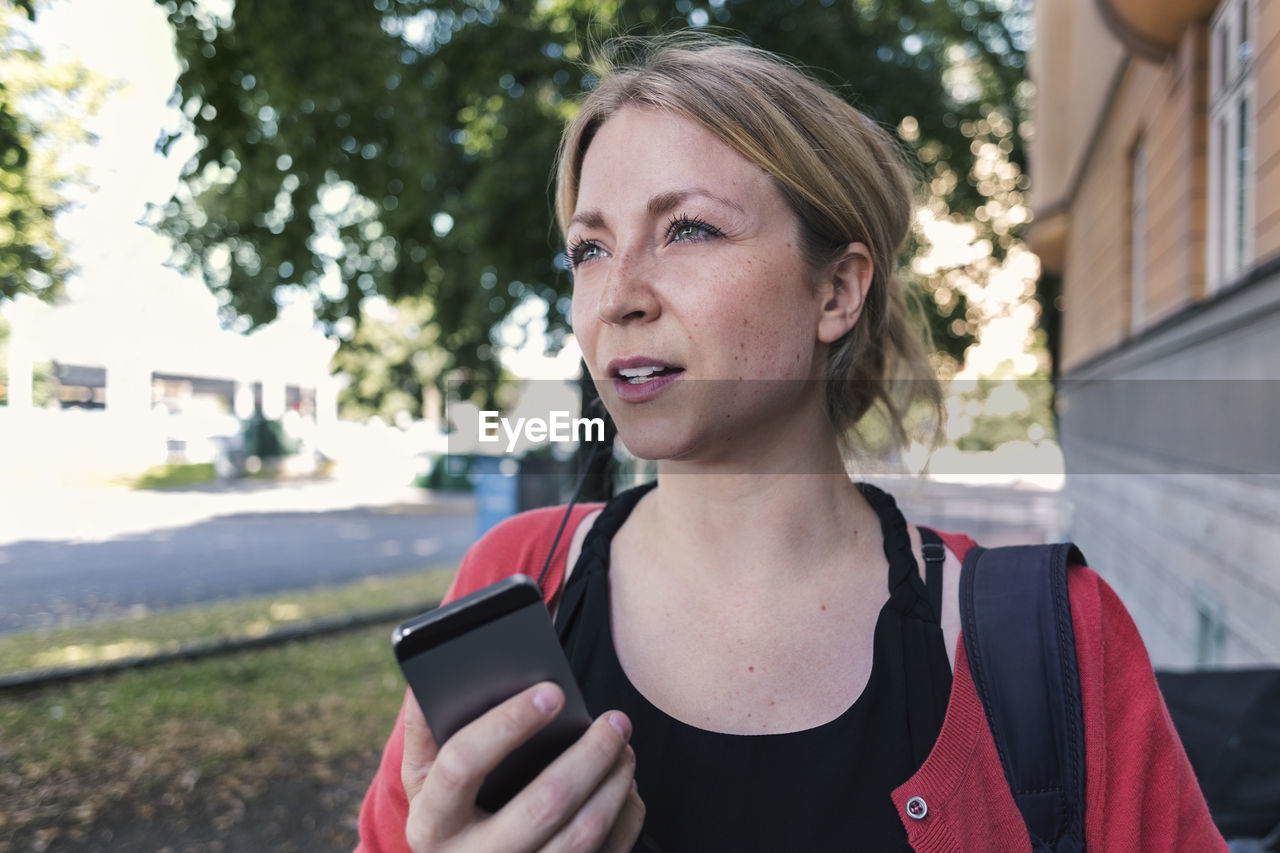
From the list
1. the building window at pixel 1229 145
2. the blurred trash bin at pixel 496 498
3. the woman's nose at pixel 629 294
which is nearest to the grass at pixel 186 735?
the blurred trash bin at pixel 496 498

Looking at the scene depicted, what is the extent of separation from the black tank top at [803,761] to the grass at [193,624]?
6556 millimetres

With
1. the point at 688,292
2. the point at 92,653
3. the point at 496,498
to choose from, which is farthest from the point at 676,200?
the point at 496,498

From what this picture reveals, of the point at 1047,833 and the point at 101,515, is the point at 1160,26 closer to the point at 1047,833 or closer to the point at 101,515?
the point at 1047,833

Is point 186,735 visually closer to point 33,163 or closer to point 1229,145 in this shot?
point 33,163

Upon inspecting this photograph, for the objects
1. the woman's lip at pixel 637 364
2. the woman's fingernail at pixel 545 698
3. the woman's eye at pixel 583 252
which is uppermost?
the woman's eye at pixel 583 252

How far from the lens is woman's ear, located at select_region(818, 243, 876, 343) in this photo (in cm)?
154

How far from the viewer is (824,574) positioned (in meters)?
1.54

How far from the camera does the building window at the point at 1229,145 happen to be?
4.36 metres

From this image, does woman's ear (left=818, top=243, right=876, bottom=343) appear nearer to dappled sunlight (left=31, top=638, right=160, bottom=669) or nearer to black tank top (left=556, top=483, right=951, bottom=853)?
black tank top (left=556, top=483, right=951, bottom=853)

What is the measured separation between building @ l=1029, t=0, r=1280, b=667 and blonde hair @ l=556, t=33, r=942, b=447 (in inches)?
86.3

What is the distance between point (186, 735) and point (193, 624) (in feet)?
9.79

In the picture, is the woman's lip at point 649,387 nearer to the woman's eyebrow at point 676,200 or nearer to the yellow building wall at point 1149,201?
the woman's eyebrow at point 676,200

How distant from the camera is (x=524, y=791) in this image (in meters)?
0.96

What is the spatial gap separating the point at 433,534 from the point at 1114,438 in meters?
11.8
